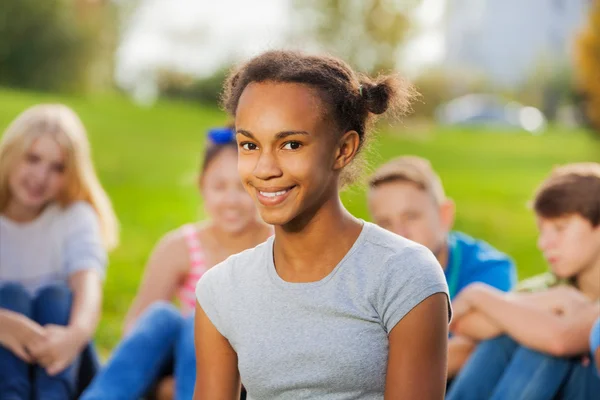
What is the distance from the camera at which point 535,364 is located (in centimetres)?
277

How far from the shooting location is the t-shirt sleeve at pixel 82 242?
142 inches

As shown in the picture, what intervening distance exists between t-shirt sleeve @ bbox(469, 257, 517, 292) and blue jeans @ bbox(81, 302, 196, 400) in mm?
1106

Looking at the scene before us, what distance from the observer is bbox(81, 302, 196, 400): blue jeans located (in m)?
3.03

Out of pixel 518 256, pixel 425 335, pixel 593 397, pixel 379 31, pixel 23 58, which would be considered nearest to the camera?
pixel 425 335

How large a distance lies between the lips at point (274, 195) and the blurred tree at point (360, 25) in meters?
13.7

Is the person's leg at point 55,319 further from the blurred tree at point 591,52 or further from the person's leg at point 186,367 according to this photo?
the blurred tree at point 591,52

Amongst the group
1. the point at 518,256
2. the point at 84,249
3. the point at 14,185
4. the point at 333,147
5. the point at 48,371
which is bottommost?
the point at 518,256

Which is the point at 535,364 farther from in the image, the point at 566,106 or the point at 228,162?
the point at 566,106

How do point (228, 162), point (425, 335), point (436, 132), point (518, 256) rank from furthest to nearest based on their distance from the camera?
point (436, 132) < point (518, 256) < point (228, 162) < point (425, 335)

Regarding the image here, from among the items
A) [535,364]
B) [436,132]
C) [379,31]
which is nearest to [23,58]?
[379,31]

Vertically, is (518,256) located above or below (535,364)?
below

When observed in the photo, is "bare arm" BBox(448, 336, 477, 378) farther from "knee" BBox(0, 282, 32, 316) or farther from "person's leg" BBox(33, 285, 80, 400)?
"knee" BBox(0, 282, 32, 316)

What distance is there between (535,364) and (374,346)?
1017 mm

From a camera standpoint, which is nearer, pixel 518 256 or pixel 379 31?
pixel 518 256
